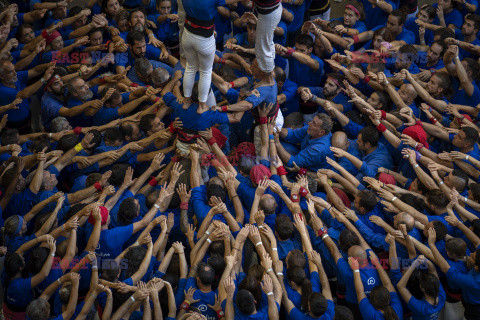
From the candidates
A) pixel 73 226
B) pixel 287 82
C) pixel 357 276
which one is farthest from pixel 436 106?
pixel 73 226

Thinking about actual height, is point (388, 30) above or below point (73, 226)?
above

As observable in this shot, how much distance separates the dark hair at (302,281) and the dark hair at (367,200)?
48.3 inches

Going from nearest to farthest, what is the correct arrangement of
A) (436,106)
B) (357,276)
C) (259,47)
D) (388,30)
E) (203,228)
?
1. (357,276)
2. (203,228)
3. (259,47)
4. (436,106)
5. (388,30)

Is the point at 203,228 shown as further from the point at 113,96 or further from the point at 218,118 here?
the point at 113,96

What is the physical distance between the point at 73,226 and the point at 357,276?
9.66 ft

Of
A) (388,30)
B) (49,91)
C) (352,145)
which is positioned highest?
(388,30)

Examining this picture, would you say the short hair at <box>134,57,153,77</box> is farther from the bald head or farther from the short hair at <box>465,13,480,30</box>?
A: the short hair at <box>465,13,480,30</box>

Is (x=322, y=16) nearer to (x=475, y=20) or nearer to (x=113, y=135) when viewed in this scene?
(x=475, y=20)

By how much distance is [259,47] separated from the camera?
7305 mm

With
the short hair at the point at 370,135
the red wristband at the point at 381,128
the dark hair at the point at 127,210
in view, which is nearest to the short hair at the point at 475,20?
the red wristband at the point at 381,128

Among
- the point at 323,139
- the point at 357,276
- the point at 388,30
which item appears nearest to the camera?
the point at 357,276

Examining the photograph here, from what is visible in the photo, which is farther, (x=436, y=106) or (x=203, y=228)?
(x=436, y=106)

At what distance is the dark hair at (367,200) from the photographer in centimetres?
688

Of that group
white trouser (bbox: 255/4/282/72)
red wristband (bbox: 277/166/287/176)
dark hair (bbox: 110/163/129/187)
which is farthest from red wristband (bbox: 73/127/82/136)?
red wristband (bbox: 277/166/287/176)
